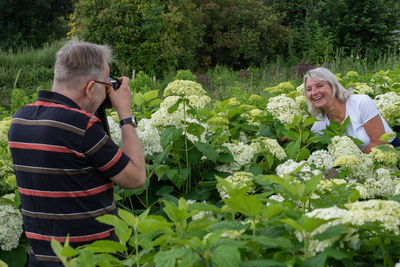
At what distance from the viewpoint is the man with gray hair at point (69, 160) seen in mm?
1996

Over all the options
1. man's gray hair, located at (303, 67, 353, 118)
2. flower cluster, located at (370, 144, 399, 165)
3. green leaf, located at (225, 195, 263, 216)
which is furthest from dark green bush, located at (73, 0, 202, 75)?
green leaf, located at (225, 195, 263, 216)

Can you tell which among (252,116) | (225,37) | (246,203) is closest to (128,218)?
(246,203)

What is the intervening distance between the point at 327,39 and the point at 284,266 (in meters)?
10.8

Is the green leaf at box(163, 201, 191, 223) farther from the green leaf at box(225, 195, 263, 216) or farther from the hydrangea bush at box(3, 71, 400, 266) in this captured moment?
the green leaf at box(225, 195, 263, 216)

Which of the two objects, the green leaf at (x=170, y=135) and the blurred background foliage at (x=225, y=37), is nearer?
the green leaf at (x=170, y=135)

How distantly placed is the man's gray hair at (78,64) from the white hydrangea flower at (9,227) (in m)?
0.74

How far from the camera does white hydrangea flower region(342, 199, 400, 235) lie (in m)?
1.16

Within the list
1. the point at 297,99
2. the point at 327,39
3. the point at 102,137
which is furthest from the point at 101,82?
the point at 327,39

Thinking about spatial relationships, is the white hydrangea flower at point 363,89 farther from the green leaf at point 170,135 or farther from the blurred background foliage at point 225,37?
the blurred background foliage at point 225,37

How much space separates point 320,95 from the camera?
3891mm

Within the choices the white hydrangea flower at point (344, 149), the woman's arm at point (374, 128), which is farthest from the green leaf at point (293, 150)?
the woman's arm at point (374, 128)

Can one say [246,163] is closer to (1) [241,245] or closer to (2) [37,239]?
(2) [37,239]

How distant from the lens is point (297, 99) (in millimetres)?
3637

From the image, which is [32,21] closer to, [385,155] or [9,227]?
[9,227]
